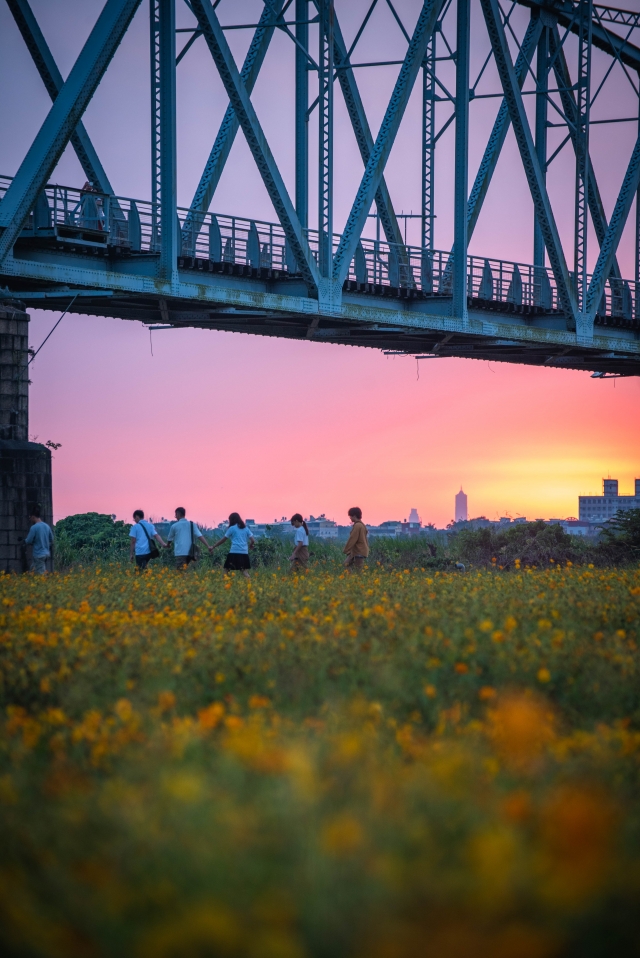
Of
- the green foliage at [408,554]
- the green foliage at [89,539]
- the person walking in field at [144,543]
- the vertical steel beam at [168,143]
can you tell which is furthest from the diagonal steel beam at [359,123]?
the person walking in field at [144,543]

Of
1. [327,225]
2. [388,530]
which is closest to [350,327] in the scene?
[327,225]

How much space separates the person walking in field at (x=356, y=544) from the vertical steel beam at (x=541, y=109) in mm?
18989

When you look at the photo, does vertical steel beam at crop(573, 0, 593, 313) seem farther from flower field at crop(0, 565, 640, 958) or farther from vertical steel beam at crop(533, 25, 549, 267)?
flower field at crop(0, 565, 640, 958)

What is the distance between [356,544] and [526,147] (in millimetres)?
15452

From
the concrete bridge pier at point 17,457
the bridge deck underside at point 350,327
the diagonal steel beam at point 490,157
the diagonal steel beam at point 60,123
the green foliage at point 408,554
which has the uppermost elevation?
the diagonal steel beam at point 490,157

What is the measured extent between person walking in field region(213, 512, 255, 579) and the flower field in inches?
374

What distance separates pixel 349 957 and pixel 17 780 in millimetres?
2082

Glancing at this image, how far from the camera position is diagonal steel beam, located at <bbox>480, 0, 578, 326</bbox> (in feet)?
94.0

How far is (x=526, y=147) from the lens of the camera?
29250 mm

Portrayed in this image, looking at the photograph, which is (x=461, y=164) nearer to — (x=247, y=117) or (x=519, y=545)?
(x=247, y=117)

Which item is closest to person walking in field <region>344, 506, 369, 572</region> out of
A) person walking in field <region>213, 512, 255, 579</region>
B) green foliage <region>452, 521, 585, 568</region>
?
person walking in field <region>213, 512, 255, 579</region>

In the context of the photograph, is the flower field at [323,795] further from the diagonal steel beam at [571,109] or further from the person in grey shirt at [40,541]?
the diagonal steel beam at [571,109]

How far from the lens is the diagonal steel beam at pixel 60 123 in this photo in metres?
19.9

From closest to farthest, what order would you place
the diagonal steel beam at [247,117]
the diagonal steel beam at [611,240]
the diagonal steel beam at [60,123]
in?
1. the diagonal steel beam at [60,123]
2. the diagonal steel beam at [247,117]
3. the diagonal steel beam at [611,240]
